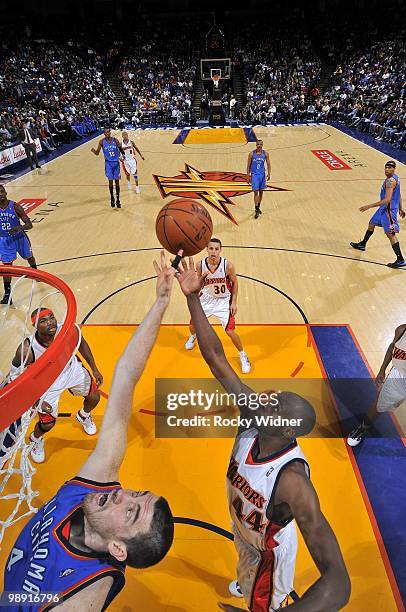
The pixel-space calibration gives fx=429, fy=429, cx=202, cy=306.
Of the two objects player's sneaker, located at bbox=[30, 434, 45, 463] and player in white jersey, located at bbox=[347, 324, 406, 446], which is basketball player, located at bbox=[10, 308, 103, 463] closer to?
player's sneaker, located at bbox=[30, 434, 45, 463]

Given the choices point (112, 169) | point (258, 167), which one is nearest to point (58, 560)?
A: point (258, 167)

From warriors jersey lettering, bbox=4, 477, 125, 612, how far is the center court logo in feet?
27.3

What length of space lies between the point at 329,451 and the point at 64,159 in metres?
15.3

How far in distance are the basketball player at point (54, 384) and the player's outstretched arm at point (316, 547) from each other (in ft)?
6.91

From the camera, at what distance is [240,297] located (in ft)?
21.3

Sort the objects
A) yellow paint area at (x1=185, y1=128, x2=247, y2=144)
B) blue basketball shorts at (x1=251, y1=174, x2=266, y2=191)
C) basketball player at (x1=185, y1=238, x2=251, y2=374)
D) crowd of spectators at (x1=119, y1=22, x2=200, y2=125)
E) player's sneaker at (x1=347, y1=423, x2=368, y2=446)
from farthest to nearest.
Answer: crowd of spectators at (x1=119, y1=22, x2=200, y2=125), yellow paint area at (x1=185, y1=128, x2=247, y2=144), blue basketball shorts at (x1=251, y1=174, x2=266, y2=191), basketball player at (x1=185, y1=238, x2=251, y2=374), player's sneaker at (x1=347, y1=423, x2=368, y2=446)

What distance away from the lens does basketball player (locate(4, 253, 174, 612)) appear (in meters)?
1.71

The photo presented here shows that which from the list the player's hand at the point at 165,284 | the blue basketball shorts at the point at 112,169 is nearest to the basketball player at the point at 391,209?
the player's hand at the point at 165,284

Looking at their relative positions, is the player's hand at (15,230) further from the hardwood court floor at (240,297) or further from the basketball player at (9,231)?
the hardwood court floor at (240,297)

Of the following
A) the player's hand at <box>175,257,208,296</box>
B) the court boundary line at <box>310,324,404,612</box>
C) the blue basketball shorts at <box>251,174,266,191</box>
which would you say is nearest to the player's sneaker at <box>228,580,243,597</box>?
the court boundary line at <box>310,324,404,612</box>

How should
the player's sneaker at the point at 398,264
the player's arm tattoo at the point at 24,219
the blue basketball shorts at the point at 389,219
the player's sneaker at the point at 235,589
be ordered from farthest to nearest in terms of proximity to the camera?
the player's sneaker at the point at 398,264 < the blue basketball shorts at the point at 389,219 < the player's arm tattoo at the point at 24,219 < the player's sneaker at the point at 235,589

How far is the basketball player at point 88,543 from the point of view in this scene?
1.71 metres

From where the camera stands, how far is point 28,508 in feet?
11.6

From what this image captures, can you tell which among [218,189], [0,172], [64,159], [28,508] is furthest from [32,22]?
[28,508]
